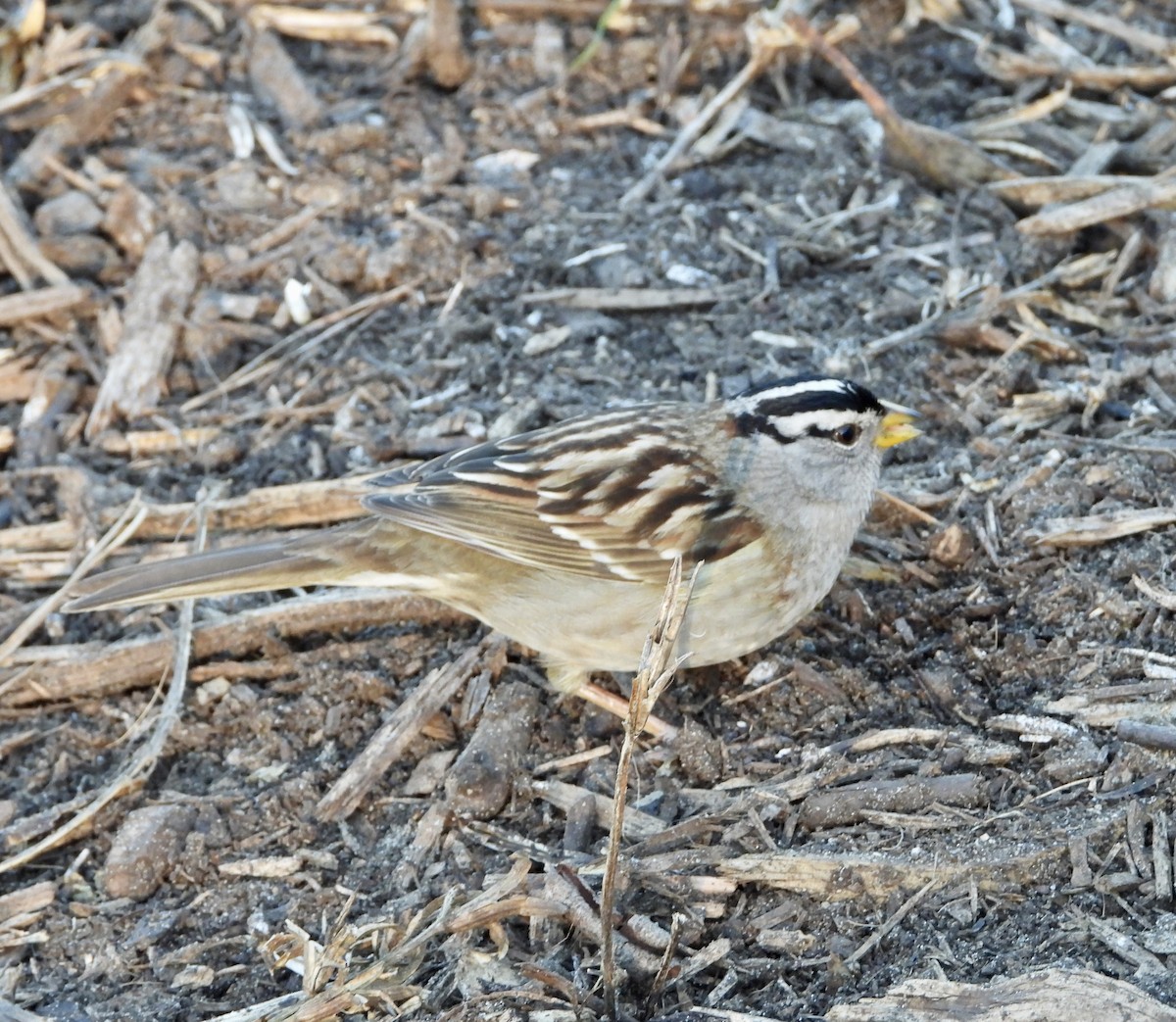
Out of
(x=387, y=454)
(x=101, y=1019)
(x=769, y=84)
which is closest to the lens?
(x=101, y=1019)

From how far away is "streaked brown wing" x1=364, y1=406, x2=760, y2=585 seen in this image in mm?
4340

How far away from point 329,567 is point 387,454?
797 mm

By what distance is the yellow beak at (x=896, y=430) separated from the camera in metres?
4.58

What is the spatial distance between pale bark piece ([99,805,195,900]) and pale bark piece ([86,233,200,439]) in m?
1.85

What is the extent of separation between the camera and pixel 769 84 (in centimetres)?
657

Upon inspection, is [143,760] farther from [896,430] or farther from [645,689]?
[896,430]

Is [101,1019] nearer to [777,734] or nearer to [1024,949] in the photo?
[777,734]

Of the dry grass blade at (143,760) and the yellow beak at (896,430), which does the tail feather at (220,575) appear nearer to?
the dry grass blade at (143,760)

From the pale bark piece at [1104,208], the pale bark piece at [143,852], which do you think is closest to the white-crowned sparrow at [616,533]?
the pale bark piece at [143,852]

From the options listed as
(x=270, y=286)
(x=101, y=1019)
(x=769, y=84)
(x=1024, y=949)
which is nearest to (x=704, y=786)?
(x=1024, y=949)

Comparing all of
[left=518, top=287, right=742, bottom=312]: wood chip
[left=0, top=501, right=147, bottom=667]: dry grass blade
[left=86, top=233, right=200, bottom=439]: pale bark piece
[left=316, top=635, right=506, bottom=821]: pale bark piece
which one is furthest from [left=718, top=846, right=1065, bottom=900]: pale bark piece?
[left=86, top=233, right=200, bottom=439]: pale bark piece

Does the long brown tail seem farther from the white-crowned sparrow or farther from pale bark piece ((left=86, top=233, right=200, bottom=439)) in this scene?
pale bark piece ((left=86, top=233, right=200, bottom=439))

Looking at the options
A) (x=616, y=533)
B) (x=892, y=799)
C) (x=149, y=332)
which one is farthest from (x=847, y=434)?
(x=149, y=332)

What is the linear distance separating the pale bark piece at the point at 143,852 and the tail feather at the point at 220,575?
2.14ft
